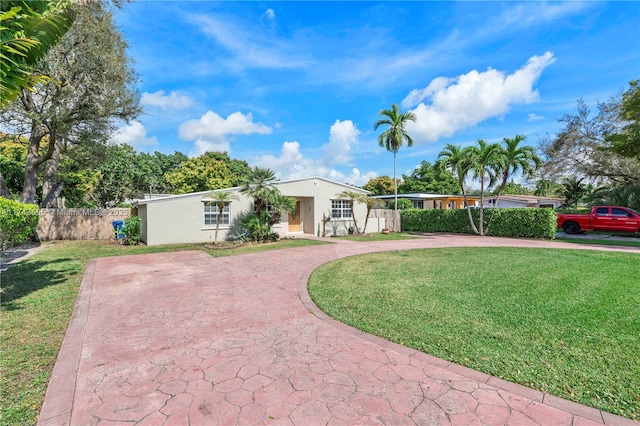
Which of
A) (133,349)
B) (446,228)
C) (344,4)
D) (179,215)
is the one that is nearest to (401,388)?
(133,349)

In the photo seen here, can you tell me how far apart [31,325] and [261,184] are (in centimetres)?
1036

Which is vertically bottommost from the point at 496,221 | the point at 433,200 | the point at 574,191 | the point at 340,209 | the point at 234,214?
the point at 496,221

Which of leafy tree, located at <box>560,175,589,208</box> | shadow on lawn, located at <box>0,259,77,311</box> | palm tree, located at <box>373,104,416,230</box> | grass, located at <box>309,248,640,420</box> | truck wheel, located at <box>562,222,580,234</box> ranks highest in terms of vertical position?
palm tree, located at <box>373,104,416,230</box>

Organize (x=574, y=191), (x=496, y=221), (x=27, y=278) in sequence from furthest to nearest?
(x=574, y=191) → (x=496, y=221) → (x=27, y=278)

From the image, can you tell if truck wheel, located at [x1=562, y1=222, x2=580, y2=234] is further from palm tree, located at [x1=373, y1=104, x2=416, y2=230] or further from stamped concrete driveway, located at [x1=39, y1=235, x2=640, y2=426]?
stamped concrete driveway, located at [x1=39, y1=235, x2=640, y2=426]

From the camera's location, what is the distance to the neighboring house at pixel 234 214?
13.9 meters

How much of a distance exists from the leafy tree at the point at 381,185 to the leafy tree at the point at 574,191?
21.2 metres

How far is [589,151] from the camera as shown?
71.7 ft

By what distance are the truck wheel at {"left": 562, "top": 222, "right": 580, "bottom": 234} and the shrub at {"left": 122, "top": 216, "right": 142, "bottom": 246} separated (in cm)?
2428

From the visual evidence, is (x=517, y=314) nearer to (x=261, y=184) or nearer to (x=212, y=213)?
(x=261, y=184)

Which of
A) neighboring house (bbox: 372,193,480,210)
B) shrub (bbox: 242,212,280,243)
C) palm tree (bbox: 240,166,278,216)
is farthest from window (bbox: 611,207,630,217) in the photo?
shrub (bbox: 242,212,280,243)

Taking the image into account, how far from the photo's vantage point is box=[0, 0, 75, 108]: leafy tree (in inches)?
126

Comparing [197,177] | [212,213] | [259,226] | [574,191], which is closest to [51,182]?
[212,213]

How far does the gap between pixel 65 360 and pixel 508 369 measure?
493cm
